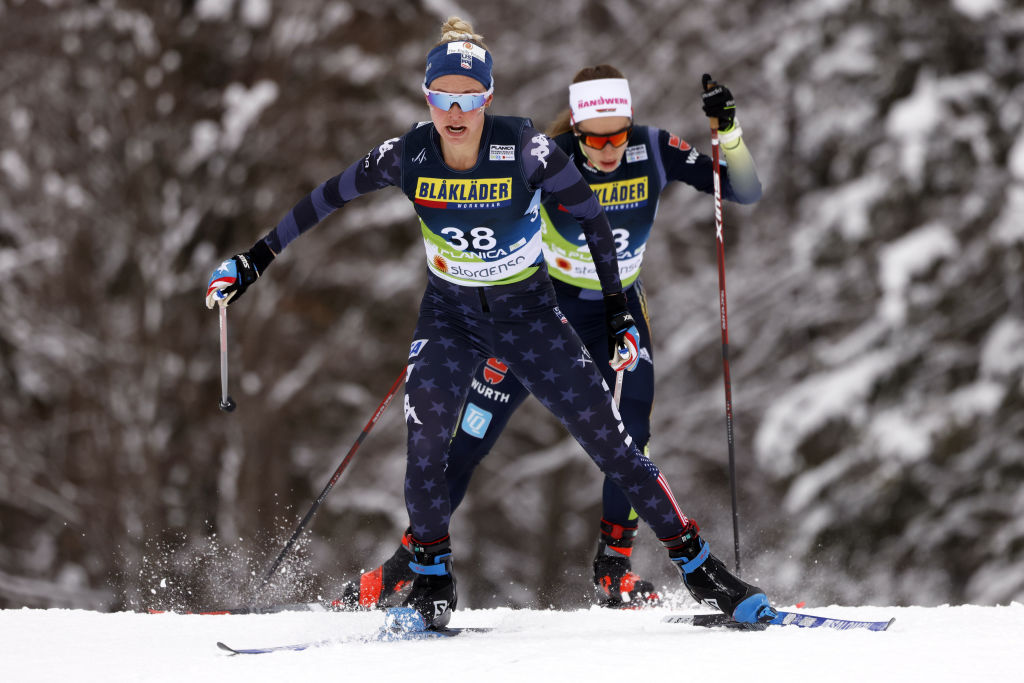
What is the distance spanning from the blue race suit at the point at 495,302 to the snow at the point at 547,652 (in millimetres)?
491

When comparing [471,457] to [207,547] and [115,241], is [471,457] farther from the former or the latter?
[115,241]

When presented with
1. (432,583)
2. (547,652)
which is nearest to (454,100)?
(432,583)

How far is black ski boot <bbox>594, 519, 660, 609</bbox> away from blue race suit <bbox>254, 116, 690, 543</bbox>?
4.07 feet

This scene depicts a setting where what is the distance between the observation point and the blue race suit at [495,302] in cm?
361

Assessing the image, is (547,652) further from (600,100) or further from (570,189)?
(600,100)

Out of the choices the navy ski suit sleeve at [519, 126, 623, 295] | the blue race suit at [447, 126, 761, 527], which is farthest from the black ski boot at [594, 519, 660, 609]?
the navy ski suit sleeve at [519, 126, 623, 295]

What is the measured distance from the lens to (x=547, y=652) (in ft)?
11.0

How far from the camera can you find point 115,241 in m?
12.5

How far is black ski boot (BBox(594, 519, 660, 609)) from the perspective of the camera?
498 cm

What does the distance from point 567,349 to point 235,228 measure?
9.64 meters

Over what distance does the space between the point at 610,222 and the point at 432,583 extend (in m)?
1.75

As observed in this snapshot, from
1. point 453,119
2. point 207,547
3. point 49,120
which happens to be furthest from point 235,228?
point 453,119

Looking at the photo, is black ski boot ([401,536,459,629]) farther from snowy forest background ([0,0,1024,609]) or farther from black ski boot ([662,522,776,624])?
snowy forest background ([0,0,1024,609])

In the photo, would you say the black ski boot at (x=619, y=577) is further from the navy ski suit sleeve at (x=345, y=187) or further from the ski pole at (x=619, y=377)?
the navy ski suit sleeve at (x=345, y=187)
